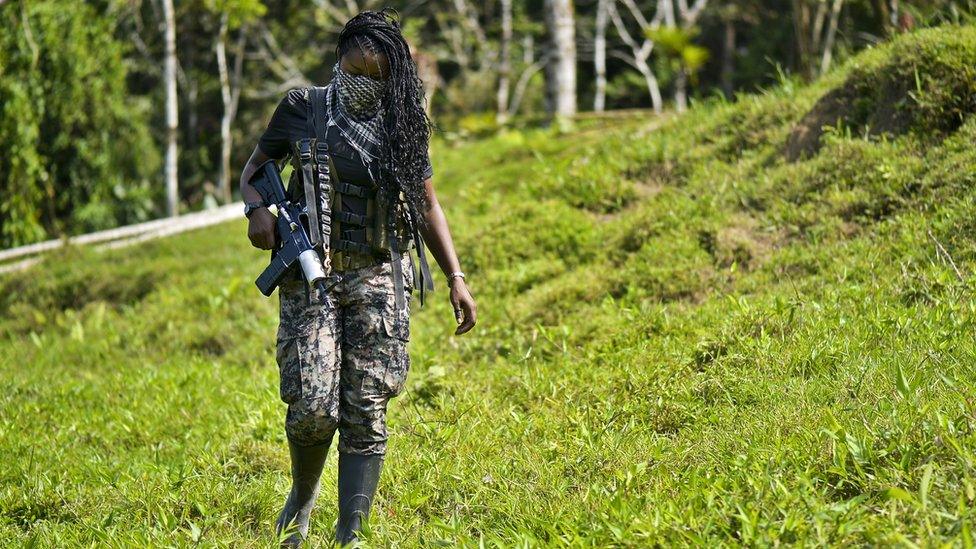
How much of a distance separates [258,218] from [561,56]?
8707mm

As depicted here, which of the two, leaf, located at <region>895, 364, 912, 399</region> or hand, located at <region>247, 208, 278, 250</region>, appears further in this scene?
hand, located at <region>247, 208, 278, 250</region>

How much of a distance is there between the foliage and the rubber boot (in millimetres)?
12786

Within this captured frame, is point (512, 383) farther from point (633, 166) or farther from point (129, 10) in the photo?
point (129, 10)

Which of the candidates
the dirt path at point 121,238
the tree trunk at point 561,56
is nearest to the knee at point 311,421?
the tree trunk at point 561,56

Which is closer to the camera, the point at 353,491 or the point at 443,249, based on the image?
the point at 353,491

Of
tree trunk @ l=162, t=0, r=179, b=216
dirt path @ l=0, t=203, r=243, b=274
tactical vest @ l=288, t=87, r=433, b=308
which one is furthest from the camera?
tree trunk @ l=162, t=0, r=179, b=216

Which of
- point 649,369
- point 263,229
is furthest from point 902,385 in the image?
point 263,229

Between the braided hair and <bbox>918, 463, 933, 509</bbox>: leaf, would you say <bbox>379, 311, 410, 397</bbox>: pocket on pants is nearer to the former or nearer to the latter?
the braided hair

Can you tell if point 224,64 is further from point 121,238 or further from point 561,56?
point 561,56

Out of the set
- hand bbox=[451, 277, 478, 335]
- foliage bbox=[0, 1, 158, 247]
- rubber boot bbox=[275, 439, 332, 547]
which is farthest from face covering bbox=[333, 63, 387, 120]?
foliage bbox=[0, 1, 158, 247]

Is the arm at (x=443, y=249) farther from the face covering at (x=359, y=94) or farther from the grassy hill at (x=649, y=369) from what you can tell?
the grassy hill at (x=649, y=369)

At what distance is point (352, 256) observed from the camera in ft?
12.7

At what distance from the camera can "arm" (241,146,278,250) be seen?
12.6ft

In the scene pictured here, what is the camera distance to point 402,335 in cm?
392
